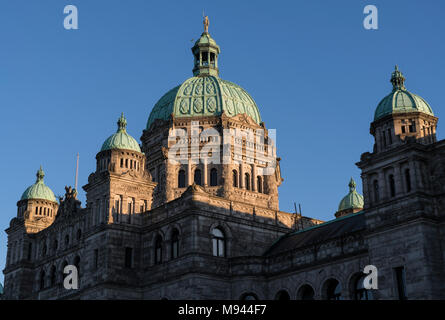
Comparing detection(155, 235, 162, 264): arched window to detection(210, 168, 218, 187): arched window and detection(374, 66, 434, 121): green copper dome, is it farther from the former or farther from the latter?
detection(374, 66, 434, 121): green copper dome

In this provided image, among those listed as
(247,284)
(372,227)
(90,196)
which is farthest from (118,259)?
(372,227)

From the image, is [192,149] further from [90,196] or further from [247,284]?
[247,284]

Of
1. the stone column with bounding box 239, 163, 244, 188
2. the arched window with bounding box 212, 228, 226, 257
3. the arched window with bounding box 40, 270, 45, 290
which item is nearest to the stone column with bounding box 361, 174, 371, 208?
the arched window with bounding box 212, 228, 226, 257

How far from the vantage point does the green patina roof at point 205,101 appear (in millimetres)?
77750

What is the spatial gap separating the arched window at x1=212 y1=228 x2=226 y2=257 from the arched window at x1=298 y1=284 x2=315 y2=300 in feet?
27.7

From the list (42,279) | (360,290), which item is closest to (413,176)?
(360,290)

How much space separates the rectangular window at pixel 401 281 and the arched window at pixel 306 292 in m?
10.1

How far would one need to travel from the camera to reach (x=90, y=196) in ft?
212

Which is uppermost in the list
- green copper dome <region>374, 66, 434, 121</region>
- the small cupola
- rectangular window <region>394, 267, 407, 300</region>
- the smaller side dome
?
the small cupola

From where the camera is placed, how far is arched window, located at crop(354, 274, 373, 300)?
160 feet

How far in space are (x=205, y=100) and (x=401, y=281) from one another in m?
39.2

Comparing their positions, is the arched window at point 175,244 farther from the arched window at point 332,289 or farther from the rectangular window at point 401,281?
the rectangular window at point 401,281
